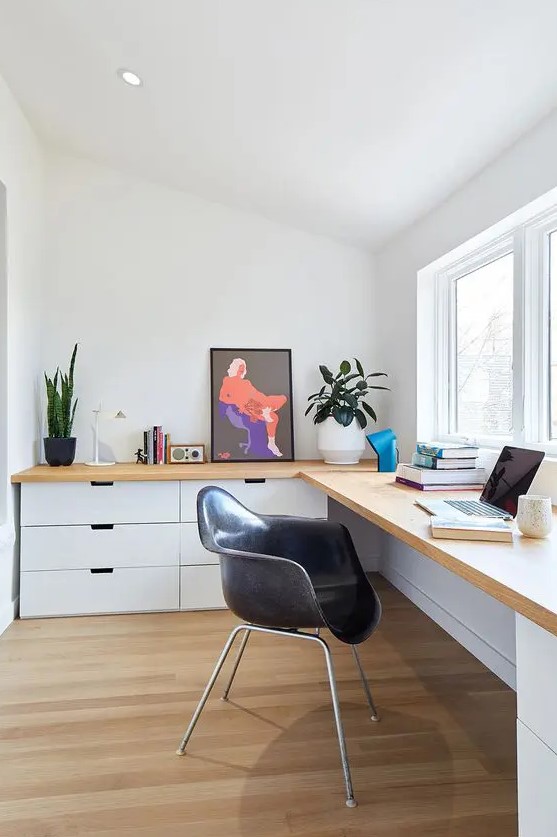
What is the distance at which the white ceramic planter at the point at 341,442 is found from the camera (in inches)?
133

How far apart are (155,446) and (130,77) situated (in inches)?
73.5

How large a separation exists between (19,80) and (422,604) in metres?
3.24

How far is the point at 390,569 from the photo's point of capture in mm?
3525

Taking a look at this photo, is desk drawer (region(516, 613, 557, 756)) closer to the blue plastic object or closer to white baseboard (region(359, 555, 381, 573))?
the blue plastic object

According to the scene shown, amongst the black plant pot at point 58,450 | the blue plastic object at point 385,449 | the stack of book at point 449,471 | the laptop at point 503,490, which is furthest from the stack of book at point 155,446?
the laptop at point 503,490

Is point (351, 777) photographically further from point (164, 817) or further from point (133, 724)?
point (133, 724)

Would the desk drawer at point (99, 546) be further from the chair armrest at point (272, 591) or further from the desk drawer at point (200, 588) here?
the chair armrest at point (272, 591)

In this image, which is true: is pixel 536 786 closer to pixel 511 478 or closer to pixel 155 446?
pixel 511 478

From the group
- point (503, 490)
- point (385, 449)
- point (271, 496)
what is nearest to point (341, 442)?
point (385, 449)

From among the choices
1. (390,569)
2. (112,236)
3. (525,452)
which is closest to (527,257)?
(525,452)

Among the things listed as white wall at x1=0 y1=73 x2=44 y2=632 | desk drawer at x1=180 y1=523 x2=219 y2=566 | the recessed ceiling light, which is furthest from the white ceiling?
desk drawer at x1=180 y1=523 x2=219 y2=566

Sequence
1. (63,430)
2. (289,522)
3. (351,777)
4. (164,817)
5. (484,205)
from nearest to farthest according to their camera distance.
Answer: (164,817), (351,777), (289,522), (484,205), (63,430)

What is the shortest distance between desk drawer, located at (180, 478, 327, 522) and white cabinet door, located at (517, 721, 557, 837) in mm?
2078

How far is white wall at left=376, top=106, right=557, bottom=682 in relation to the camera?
2.04 meters
